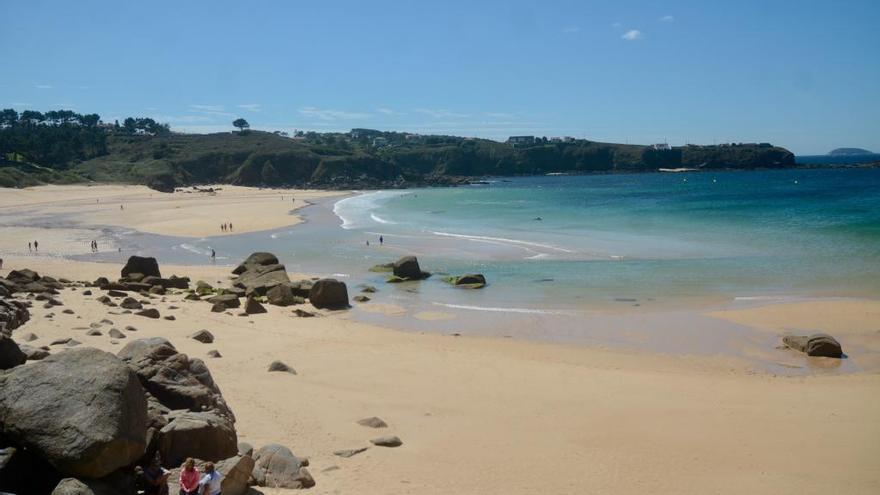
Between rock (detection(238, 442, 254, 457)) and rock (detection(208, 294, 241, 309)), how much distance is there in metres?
13.8

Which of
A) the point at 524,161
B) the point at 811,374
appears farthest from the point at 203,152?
the point at 811,374

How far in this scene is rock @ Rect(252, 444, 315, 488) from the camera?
9.34 meters

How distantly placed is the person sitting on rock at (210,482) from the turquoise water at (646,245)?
1893 cm

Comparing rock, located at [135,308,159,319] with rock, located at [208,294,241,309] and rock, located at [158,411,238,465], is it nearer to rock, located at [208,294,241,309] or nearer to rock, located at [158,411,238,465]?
rock, located at [208,294,241,309]

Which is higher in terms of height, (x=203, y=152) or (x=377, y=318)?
(x=203, y=152)

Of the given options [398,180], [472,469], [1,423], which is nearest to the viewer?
[1,423]

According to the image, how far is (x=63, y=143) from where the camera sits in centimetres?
12669

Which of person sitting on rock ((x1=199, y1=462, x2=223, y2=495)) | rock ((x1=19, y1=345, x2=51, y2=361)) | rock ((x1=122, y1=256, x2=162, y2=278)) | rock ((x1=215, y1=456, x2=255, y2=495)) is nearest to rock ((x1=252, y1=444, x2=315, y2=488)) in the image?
rock ((x1=215, y1=456, x2=255, y2=495))

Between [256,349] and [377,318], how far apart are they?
7.33 metres

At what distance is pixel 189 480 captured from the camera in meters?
8.04

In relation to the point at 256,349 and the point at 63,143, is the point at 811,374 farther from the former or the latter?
the point at 63,143

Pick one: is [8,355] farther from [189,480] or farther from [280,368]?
[280,368]

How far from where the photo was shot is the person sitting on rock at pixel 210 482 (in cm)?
805

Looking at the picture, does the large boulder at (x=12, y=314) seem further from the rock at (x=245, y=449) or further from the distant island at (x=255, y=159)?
the distant island at (x=255, y=159)
